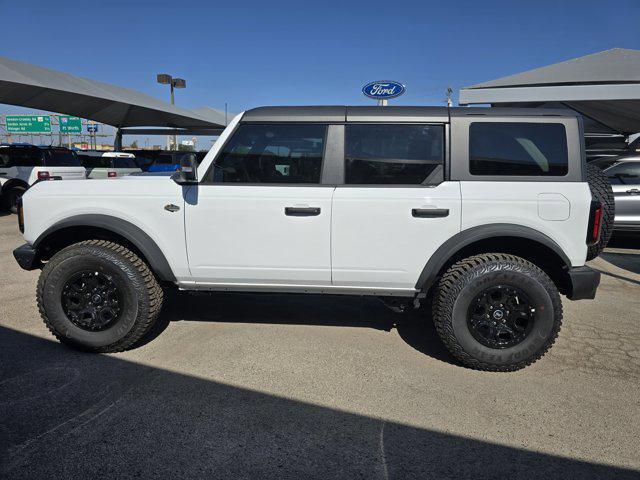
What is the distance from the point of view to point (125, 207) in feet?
11.4

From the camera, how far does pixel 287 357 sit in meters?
3.54

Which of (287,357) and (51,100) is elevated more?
(51,100)

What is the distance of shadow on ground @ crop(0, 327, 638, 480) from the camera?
2.26 m

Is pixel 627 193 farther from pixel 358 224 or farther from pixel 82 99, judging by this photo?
pixel 82 99

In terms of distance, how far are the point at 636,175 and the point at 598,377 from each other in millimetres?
5953

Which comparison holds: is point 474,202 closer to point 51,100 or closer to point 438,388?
point 438,388

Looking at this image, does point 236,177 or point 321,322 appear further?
point 321,322

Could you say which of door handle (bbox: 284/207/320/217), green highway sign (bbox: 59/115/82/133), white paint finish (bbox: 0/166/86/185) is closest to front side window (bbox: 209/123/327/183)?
door handle (bbox: 284/207/320/217)

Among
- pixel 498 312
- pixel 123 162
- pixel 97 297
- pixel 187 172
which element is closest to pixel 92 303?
pixel 97 297

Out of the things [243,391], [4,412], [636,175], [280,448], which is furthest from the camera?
[636,175]

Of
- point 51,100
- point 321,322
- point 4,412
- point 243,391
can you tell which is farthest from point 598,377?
point 51,100

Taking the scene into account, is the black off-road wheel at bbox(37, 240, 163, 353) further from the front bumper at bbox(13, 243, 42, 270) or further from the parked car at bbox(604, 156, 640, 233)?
the parked car at bbox(604, 156, 640, 233)

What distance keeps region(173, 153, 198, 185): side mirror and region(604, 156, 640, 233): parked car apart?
7280 mm

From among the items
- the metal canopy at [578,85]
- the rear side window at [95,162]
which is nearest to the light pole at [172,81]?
the rear side window at [95,162]
